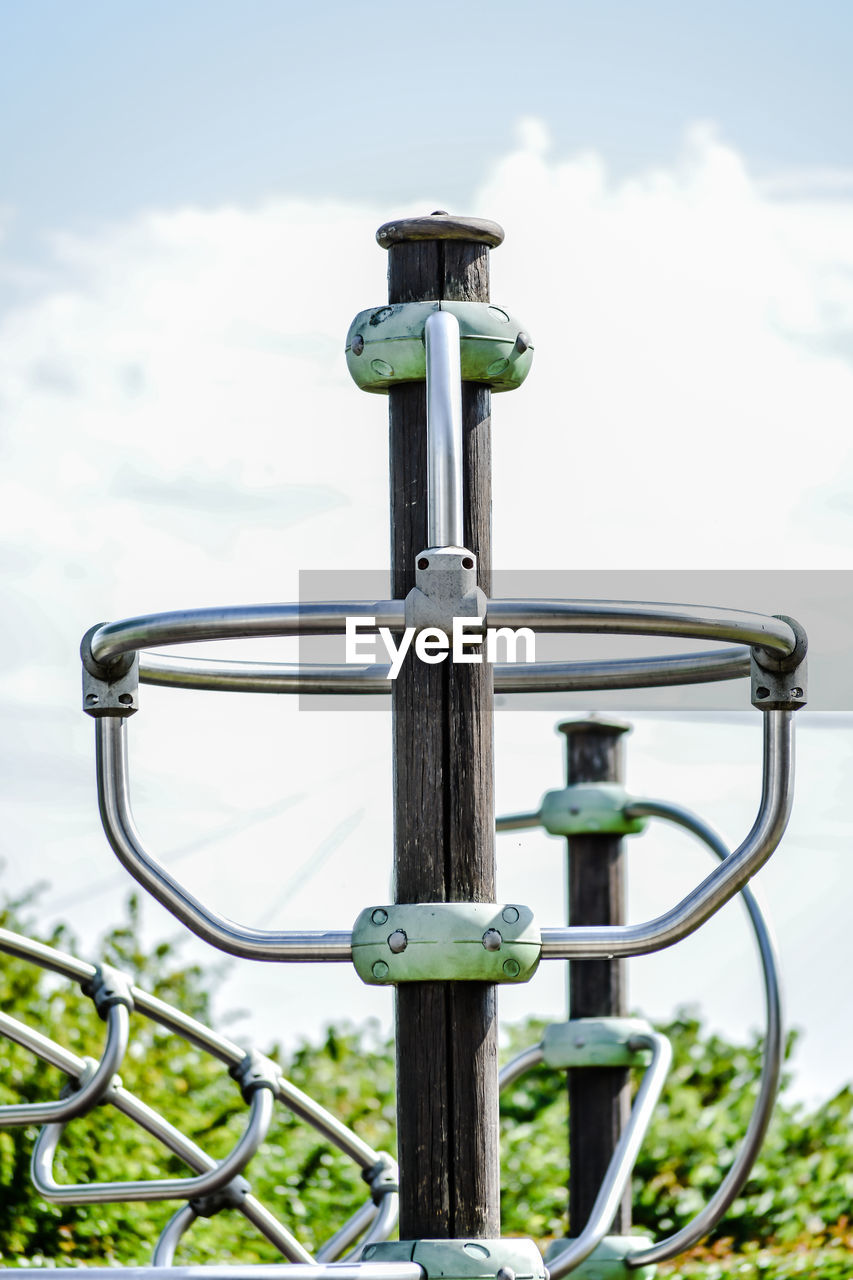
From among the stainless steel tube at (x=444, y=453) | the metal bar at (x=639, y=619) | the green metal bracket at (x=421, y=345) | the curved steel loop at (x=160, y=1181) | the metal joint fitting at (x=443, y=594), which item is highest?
the green metal bracket at (x=421, y=345)

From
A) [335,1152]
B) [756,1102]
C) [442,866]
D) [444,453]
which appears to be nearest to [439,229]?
[444,453]

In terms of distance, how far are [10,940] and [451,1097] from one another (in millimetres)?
1192

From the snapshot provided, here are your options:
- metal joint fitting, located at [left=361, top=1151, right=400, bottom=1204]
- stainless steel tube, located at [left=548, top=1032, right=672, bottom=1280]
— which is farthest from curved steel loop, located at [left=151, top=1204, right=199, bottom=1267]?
stainless steel tube, located at [left=548, top=1032, right=672, bottom=1280]

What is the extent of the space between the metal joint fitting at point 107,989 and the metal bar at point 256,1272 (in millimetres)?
1308

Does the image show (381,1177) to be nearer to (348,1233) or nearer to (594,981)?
(348,1233)

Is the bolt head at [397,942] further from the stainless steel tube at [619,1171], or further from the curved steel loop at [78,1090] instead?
the stainless steel tube at [619,1171]

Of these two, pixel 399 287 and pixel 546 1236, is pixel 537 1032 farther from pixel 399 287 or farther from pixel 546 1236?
pixel 399 287

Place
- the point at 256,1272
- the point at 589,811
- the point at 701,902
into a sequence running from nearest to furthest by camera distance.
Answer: the point at 256,1272, the point at 701,902, the point at 589,811

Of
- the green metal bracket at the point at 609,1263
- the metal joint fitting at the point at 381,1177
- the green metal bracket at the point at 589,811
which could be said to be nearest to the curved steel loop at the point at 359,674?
the green metal bracket at the point at 589,811

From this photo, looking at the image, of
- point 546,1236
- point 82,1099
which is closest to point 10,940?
point 82,1099

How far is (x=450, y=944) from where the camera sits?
274 cm

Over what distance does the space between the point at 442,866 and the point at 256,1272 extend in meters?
0.65

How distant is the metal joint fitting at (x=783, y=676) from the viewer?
2.83 m

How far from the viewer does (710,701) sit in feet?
12.4
